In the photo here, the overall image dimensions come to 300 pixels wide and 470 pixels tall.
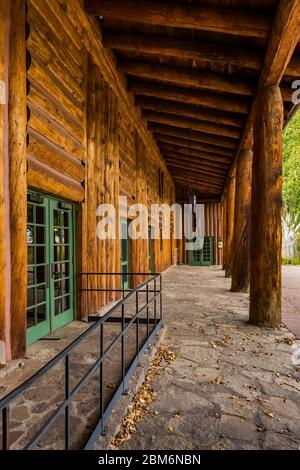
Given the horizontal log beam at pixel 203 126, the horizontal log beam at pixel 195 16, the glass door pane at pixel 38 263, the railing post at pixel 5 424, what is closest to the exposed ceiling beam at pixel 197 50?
the horizontal log beam at pixel 195 16

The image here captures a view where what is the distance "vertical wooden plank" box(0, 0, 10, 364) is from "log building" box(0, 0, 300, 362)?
16 mm

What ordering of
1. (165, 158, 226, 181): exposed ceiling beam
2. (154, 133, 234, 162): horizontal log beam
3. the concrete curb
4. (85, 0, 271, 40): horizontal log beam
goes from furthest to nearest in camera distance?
1. (165, 158, 226, 181): exposed ceiling beam
2. (154, 133, 234, 162): horizontal log beam
3. (85, 0, 271, 40): horizontal log beam
4. the concrete curb

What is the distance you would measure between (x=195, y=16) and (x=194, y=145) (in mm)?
6102

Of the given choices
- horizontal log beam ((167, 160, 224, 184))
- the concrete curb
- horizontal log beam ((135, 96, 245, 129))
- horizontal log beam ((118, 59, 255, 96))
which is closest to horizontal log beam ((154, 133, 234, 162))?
horizontal log beam ((135, 96, 245, 129))

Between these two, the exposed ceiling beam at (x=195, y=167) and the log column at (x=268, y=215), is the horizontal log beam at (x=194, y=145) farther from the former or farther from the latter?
the log column at (x=268, y=215)

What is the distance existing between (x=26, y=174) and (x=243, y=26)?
4128 millimetres

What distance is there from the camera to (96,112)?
5.97m

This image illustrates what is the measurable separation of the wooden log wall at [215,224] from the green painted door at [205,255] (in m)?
0.28

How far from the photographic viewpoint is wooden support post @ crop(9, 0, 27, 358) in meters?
3.30

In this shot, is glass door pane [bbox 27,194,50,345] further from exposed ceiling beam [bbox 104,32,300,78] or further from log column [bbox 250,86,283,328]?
exposed ceiling beam [bbox 104,32,300,78]

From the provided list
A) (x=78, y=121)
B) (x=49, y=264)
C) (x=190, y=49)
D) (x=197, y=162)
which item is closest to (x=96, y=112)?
(x=78, y=121)

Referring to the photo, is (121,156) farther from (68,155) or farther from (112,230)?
(68,155)

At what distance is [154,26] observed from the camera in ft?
17.7
